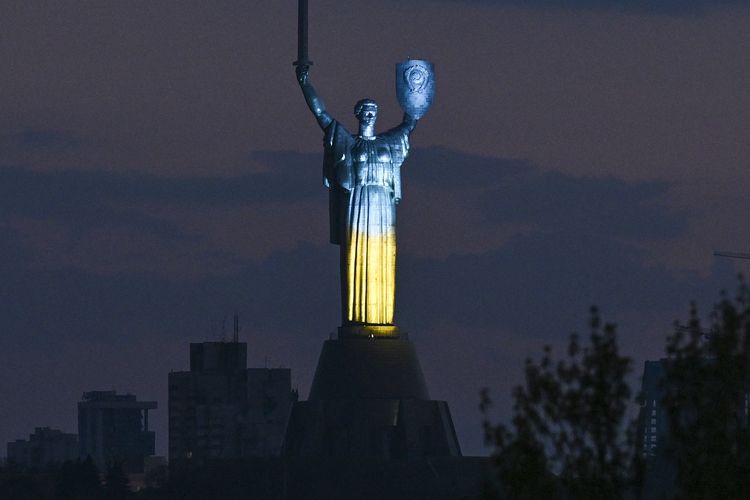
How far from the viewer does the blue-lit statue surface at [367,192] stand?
164 feet

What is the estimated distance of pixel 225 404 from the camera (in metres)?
96.2

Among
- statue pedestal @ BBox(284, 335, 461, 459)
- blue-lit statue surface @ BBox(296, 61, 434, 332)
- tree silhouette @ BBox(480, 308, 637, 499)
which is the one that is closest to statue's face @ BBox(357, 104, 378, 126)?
blue-lit statue surface @ BBox(296, 61, 434, 332)

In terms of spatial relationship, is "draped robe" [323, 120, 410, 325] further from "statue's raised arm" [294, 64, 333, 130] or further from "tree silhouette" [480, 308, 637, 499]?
"tree silhouette" [480, 308, 637, 499]

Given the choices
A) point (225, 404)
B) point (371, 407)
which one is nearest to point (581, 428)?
point (371, 407)

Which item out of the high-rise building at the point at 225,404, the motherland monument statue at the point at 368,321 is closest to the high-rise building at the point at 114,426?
the high-rise building at the point at 225,404

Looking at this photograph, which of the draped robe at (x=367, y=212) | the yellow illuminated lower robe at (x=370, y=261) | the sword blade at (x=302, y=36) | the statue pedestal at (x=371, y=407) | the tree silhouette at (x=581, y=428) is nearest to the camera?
the tree silhouette at (x=581, y=428)

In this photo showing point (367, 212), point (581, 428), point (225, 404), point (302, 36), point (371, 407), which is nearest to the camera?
point (581, 428)

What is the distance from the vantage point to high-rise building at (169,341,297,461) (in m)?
86.2

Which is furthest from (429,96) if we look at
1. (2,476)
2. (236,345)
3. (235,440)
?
(236,345)

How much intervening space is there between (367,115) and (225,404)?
46.9 m

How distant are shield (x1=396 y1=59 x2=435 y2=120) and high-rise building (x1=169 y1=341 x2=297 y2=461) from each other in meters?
32.8

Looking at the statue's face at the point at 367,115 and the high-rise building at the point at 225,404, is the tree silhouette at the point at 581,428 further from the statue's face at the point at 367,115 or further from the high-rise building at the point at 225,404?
the high-rise building at the point at 225,404

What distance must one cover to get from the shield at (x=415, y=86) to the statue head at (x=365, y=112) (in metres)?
0.70

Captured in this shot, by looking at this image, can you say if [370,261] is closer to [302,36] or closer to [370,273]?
[370,273]
